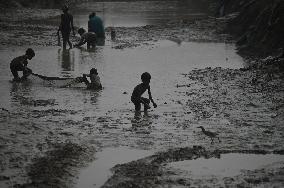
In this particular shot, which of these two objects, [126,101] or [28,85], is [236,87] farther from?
[28,85]

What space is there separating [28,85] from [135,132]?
5.24m

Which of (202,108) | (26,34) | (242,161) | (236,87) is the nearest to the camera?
(242,161)

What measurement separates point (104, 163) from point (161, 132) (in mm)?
1873

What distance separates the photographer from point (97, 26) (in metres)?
23.6

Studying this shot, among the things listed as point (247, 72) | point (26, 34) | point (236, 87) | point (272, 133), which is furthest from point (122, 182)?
point (26, 34)

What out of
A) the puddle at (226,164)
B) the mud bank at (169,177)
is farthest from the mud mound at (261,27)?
the mud bank at (169,177)

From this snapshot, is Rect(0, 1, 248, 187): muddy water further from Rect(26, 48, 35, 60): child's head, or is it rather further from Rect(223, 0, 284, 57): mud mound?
Rect(223, 0, 284, 57): mud mound

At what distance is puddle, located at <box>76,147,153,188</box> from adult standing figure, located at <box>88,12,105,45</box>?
15266 mm

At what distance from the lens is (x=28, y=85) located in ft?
45.3

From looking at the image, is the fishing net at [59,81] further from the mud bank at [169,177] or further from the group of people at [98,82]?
the mud bank at [169,177]

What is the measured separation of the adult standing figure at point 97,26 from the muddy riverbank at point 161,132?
8.29 meters

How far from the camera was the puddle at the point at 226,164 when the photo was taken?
290 inches

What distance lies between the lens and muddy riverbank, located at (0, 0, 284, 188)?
7012mm

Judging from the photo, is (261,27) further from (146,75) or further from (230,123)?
(230,123)
